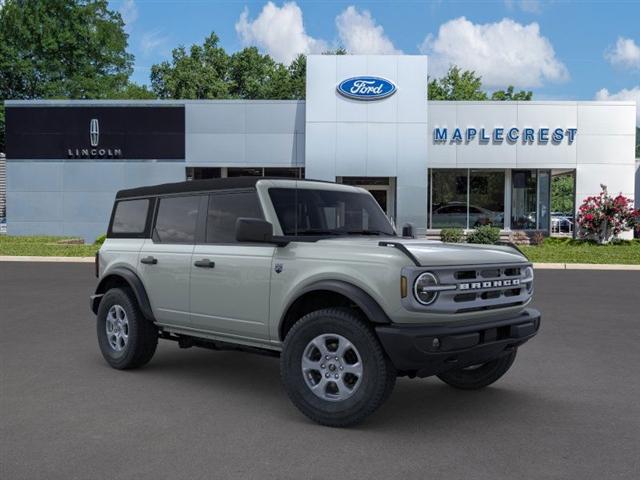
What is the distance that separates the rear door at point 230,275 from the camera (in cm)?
541

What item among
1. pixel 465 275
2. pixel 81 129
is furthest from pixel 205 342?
pixel 81 129

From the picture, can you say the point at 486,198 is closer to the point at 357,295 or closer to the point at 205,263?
the point at 205,263

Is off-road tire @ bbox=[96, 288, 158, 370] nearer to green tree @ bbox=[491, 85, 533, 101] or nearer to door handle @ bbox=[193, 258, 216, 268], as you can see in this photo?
door handle @ bbox=[193, 258, 216, 268]

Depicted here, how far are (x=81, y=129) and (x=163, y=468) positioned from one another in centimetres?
2656

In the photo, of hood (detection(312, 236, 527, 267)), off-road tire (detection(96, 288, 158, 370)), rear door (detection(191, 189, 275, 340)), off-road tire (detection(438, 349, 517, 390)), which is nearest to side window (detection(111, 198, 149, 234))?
off-road tire (detection(96, 288, 158, 370))

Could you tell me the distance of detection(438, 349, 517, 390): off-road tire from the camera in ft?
19.0

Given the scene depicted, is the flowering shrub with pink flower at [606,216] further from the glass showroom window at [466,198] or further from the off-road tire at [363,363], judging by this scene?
the off-road tire at [363,363]

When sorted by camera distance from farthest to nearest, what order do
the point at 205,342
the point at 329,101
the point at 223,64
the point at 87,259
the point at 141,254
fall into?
the point at 223,64 → the point at 329,101 → the point at 87,259 → the point at 141,254 → the point at 205,342

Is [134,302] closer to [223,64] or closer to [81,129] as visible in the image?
[81,129]

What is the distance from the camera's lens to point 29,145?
28.4m

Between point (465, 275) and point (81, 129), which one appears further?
point (81, 129)

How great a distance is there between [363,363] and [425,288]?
69 centimetres

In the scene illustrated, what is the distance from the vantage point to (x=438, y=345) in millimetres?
4547

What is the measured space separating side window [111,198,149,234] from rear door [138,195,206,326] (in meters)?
0.22
